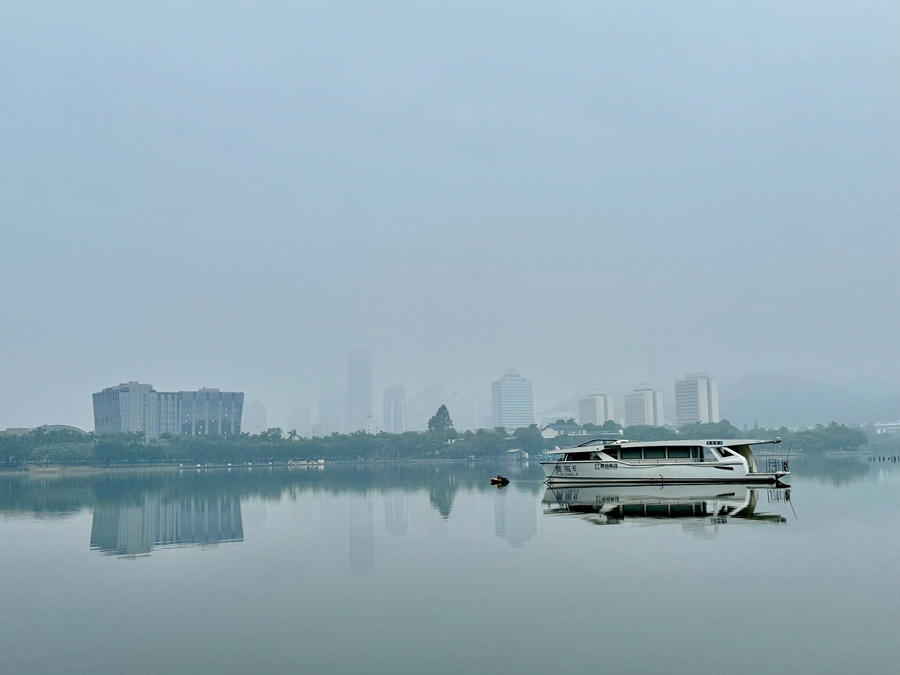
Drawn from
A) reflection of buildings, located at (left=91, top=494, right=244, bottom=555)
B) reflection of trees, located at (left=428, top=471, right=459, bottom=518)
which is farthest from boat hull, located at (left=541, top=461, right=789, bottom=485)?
reflection of buildings, located at (left=91, top=494, right=244, bottom=555)

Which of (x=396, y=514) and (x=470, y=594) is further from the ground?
(x=470, y=594)

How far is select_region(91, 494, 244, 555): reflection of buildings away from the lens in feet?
115

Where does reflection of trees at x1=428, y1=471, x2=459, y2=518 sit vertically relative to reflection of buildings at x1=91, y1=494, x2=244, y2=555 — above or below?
below

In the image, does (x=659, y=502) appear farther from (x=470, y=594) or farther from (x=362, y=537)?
(x=470, y=594)

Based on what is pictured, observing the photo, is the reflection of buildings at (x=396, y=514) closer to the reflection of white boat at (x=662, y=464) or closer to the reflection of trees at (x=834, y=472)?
the reflection of white boat at (x=662, y=464)

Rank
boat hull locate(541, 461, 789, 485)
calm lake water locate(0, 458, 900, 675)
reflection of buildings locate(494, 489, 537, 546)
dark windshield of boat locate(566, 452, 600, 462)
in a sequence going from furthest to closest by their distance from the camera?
dark windshield of boat locate(566, 452, 600, 462) → boat hull locate(541, 461, 789, 485) → reflection of buildings locate(494, 489, 537, 546) → calm lake water locate(0, 458, 900, 675)

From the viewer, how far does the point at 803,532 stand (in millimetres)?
32500

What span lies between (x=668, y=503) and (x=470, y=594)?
25699 mm

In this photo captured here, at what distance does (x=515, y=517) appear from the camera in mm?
41719

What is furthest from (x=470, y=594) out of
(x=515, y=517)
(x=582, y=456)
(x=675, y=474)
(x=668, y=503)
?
(x=582, y=456)

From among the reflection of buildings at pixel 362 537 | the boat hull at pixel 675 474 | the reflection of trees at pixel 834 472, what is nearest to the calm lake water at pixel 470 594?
the reflection of buildings at pixel 362 537

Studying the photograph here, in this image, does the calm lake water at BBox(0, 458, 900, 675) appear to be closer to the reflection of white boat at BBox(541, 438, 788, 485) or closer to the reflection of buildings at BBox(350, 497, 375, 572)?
the reflection of buildings at BBox(350, 497, 375, 572)

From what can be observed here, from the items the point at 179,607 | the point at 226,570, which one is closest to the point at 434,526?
the point at 226,570

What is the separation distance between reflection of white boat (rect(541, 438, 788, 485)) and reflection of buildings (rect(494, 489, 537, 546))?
4781mm
